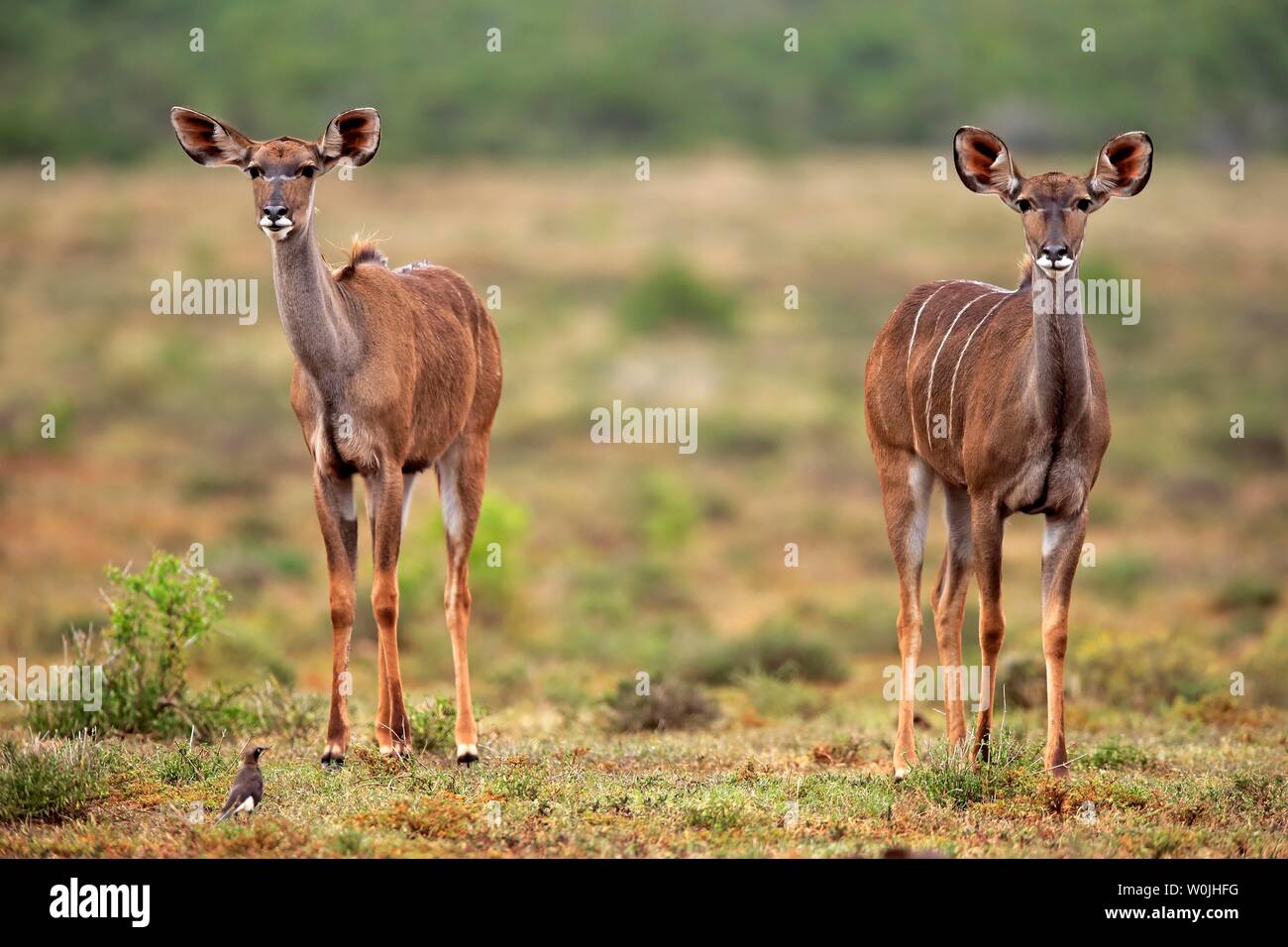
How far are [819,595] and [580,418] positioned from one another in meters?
11.0

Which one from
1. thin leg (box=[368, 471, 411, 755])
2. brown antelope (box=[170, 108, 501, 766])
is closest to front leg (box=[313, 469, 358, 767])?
brown antelope (box=[170, 108, 501, 766])

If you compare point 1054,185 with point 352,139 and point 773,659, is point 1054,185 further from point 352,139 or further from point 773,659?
point 773,659

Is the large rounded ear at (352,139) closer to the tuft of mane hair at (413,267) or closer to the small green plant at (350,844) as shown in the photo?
the tuft of mane hair at (413,267)

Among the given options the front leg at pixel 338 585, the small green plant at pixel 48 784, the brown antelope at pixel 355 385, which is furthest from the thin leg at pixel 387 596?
the small green plant at pixel 48 784

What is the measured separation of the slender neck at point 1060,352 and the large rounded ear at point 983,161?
0.67m

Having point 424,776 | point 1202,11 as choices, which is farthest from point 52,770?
point 1202,11

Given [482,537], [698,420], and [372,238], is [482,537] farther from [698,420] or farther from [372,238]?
[698,420]

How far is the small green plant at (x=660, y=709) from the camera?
500 inches

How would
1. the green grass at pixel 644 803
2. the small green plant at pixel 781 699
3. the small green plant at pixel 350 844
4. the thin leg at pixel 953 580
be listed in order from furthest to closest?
the small green plant at pixel 781 699 → the thin leg at pixel 953 580 → the green grass at pixel 644 803 → the small green plant at pixel 350 844

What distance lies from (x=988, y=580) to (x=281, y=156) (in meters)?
4.70

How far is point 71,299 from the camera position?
4059 centimetres

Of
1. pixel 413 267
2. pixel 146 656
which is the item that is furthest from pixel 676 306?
pixel 146 656

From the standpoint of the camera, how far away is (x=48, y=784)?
8703 mm
